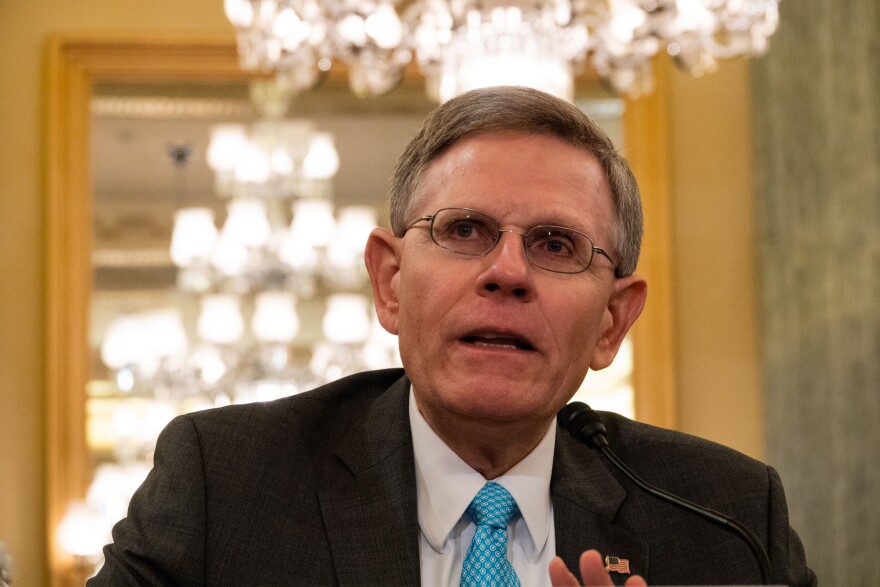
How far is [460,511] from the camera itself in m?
1.54

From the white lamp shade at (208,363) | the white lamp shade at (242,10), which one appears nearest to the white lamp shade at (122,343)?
the white lamp shade at (208,363)

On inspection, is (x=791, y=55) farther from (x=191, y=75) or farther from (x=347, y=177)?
(x=191, y=75)

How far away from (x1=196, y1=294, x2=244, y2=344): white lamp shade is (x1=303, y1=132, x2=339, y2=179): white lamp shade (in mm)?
609

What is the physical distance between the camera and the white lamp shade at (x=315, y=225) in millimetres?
4523

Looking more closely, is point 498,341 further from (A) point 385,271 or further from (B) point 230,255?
(B) point 230,255

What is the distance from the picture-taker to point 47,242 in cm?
434

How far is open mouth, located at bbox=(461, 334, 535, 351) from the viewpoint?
56.7 inches

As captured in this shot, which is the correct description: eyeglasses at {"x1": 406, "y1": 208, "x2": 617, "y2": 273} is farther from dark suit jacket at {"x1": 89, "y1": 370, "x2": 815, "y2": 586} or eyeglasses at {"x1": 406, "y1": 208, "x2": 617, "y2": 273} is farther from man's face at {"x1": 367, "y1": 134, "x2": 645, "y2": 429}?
dark suit jacket at {"x1": 89, "y1": 370, "x2": 815, "y2": 586}

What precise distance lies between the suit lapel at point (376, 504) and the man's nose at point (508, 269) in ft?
0.98

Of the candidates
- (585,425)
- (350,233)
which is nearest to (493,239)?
(585,425)

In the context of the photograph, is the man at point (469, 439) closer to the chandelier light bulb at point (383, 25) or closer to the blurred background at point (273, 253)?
the chandelier light bulb at point (383, 25)

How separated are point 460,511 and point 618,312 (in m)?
0.38

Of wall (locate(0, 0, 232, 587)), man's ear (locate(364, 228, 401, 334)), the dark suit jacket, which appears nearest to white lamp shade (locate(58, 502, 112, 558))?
wall (locate(0, 0, 232, 587))

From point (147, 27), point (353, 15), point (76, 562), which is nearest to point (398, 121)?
point (147, 27)
